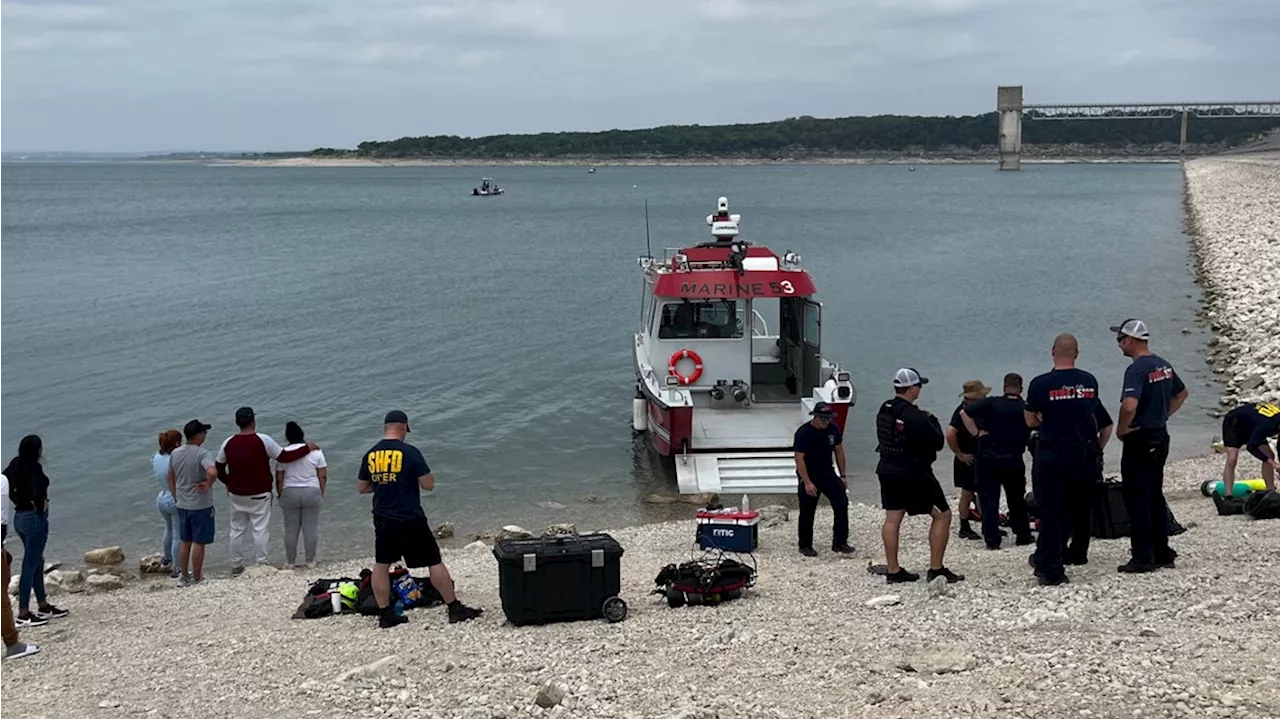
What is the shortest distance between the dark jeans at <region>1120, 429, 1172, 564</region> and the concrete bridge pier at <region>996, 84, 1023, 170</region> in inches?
6985

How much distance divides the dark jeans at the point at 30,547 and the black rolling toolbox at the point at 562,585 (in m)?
3.63

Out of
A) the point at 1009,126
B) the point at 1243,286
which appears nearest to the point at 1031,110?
the point at 1009,126

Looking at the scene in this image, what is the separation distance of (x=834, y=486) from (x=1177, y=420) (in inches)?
444

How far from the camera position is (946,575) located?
8.42 m

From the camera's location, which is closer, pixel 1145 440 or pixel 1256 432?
pixel 1145 440

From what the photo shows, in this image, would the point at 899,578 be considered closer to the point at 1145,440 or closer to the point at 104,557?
the point at 1145,440

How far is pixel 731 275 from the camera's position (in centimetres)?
1553

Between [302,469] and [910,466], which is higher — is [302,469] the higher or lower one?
the lower one

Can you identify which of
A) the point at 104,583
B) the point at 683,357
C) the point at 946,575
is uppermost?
the point at 683,357

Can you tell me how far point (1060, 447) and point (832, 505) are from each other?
A: 8.21 feet

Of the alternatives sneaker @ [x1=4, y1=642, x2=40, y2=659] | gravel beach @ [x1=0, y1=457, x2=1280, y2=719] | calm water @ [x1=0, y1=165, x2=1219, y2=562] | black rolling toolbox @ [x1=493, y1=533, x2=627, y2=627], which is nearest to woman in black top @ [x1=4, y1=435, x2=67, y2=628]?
gravel beach @ [x1=0, y1=457, x2=1280, y2=719]

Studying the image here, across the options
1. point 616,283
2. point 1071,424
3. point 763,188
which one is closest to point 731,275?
point 1071,424

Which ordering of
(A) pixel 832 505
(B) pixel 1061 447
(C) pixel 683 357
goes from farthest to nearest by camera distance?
(C) pixel 683 357 → (A) pixel 832 505 → (B) pixel 1061 447

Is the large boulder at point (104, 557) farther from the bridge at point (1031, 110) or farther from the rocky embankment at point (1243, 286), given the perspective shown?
the bridge at point (1031, 110)
